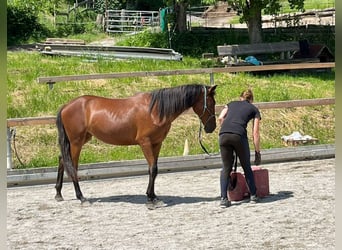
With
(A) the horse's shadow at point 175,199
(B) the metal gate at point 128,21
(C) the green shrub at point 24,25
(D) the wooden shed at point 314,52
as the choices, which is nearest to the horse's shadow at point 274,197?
(A) the horse's shadow at point 175,199

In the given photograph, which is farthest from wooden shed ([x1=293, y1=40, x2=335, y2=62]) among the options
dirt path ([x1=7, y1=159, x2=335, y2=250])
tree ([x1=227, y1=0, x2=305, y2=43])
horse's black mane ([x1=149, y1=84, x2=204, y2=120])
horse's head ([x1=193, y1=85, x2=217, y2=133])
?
horse's black mane ([x1=149, y1=84, x2=204, y2=120])

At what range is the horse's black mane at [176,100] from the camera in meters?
7.24

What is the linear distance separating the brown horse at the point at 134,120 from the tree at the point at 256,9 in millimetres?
12371

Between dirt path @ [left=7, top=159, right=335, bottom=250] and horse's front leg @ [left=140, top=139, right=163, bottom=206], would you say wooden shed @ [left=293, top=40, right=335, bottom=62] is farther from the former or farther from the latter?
horse's front leg @ [left=140, top=139, right=163, bottom=206]

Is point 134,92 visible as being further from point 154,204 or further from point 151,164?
point 154,204

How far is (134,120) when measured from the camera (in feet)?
24.2

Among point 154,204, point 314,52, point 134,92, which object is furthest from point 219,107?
point 314,52

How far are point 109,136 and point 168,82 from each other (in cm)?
717

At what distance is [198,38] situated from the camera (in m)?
22.9

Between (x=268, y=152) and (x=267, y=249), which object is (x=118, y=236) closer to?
(x=267, y=249)

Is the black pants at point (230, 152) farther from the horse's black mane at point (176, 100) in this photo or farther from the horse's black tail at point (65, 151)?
the horse's black tail at point (65, 151)

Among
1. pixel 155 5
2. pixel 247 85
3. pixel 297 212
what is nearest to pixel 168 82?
pixel 247 85

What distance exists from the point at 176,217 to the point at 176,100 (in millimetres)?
1399

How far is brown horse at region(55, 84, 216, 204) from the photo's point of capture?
23.8 feet
